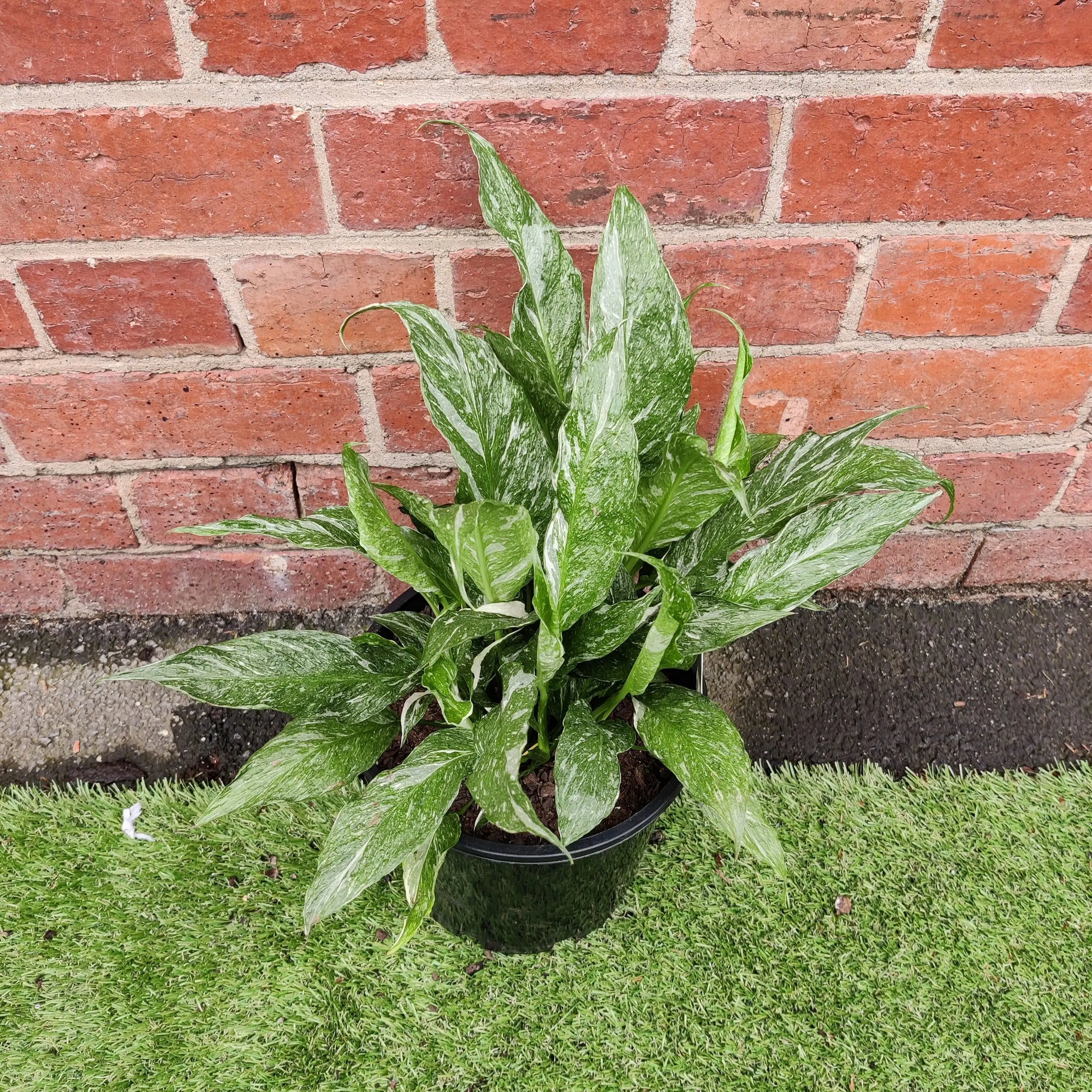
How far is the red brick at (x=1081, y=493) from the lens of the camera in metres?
1.21

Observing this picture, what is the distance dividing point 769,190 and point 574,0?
269 mm

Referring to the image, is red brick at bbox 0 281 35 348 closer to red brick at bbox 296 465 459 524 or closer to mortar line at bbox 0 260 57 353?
mortar line at bbox 0 260 57 353

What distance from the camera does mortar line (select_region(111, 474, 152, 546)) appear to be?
1140 millimetres

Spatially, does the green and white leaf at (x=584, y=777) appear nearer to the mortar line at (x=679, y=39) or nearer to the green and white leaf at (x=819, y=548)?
the green and white leaf at (x=819, y=548)

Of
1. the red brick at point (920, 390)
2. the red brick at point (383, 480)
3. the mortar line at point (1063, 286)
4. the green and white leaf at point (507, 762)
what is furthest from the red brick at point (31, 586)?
the mortar line at point (1063, 286)

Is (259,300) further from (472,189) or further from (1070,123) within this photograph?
(1070,123)

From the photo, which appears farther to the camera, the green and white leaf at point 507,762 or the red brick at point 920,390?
the red brick at point 920,390

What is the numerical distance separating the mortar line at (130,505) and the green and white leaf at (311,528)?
446 mm

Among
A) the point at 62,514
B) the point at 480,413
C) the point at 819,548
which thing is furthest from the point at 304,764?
the point at 62,514

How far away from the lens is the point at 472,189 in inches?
34.8

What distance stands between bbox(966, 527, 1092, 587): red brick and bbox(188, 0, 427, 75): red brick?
102 cm

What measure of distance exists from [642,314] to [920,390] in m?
0.56

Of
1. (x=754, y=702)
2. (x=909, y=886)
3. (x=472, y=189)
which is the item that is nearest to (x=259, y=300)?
(x=472, y=189)

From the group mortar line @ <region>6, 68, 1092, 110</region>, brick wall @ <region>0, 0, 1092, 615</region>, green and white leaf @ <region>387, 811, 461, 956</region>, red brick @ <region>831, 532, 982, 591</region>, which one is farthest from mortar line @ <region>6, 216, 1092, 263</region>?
green and white leaf @ <region>387, 811, 461, 956</region>
